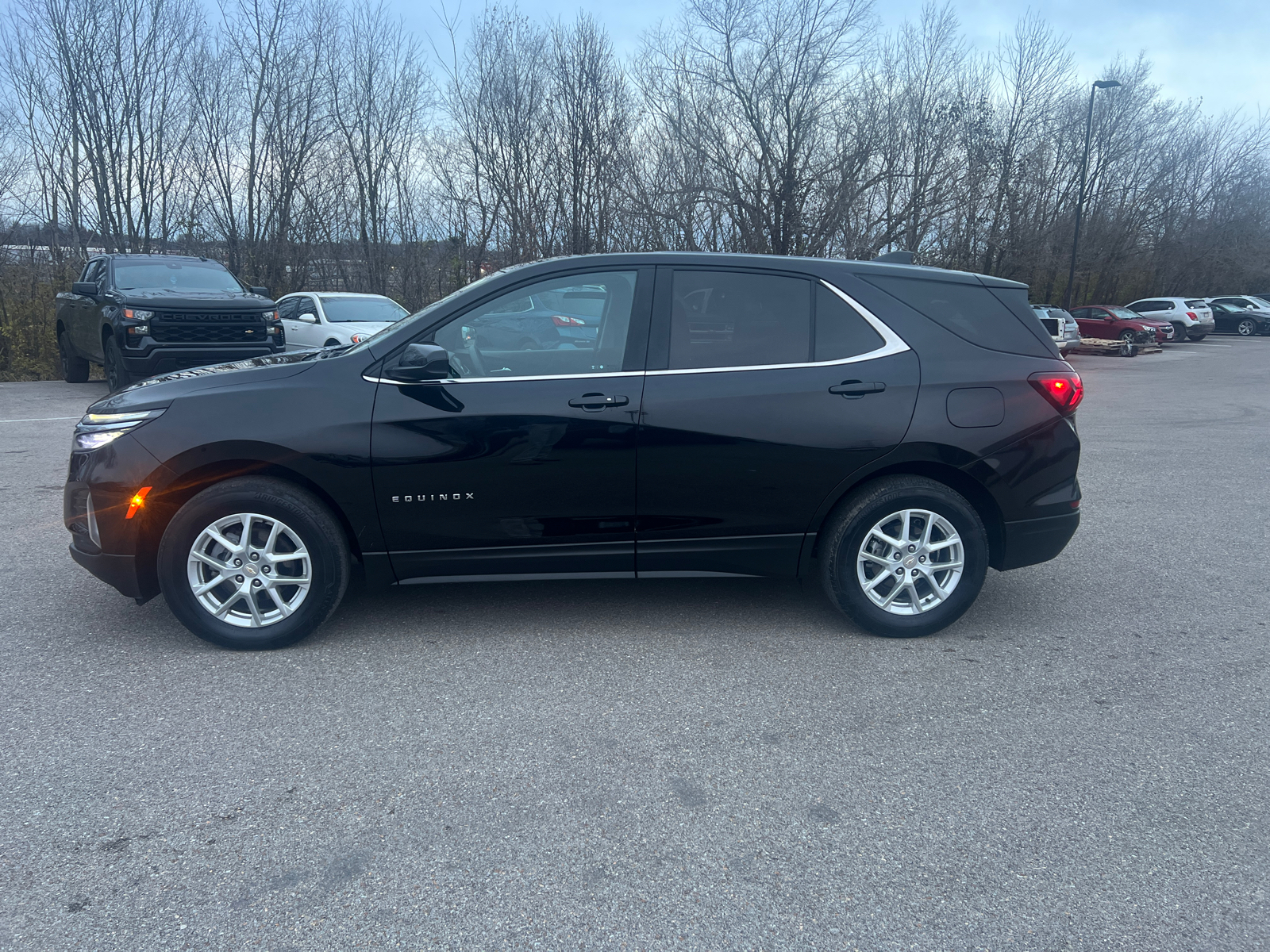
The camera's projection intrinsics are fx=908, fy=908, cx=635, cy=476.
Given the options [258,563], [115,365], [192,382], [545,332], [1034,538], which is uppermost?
[545,332]

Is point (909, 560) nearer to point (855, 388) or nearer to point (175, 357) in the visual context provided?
point (855, 388)

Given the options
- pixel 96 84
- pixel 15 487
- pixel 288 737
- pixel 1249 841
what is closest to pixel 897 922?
pixel 1249 841

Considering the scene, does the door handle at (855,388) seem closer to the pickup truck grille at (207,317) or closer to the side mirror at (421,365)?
the side mirror at (421,365)

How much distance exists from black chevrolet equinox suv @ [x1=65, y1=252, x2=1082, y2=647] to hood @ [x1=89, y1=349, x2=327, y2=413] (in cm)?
Result: 2

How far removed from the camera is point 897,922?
2381 mm

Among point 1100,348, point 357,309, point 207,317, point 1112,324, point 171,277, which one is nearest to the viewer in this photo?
point 207,317

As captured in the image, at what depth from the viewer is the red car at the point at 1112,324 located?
32312 mm

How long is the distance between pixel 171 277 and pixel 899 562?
40.2ft

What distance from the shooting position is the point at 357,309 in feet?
51.4

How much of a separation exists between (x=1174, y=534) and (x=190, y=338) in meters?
11.5

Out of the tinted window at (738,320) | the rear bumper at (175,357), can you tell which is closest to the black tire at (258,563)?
the tinted window at (738,320)

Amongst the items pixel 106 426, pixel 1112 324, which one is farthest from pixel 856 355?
pixel 1112 324

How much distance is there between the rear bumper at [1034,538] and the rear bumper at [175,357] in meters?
9.83

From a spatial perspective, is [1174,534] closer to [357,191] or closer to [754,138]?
[754,138]
